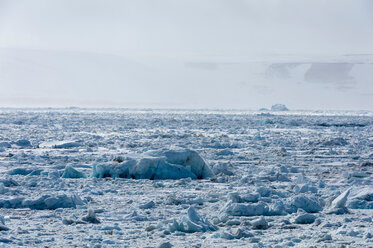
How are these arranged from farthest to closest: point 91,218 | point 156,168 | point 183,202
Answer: point 156,168 < point 183,202 < point 91,218

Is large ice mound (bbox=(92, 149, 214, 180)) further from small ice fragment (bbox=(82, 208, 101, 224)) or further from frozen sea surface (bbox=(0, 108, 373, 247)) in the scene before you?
small ice fragment (bbox=(82, 208, 101, 224))

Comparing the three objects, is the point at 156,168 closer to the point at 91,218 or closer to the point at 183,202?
the point at 183,202

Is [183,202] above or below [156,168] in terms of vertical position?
below

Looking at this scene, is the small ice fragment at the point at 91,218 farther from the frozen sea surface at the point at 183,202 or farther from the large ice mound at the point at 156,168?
the large ice mound at the point at 156,168

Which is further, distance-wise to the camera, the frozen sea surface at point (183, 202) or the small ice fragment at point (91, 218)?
the small ice fragment at point (91, 218)

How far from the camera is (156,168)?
1007cm

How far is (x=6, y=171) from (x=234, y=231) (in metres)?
5.40

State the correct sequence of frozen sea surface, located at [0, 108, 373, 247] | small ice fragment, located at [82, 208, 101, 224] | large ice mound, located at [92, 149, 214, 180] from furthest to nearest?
large ice mound, located at [92, 149, 214, 180], small ice fragment, located at [82, 208, 101, 224], frozen sea surface, located at [0, 108, 373, 247]

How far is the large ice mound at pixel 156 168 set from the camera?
1001 centimetres

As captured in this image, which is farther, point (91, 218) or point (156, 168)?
point (156, 168)

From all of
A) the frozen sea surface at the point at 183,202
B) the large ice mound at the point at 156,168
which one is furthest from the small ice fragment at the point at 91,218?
the large ice mound at the point at 156,168

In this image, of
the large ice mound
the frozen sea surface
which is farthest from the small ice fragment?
the large ice mound

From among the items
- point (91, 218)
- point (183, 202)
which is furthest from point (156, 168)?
point (91, 218)

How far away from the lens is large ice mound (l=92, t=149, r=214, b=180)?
394 inches
